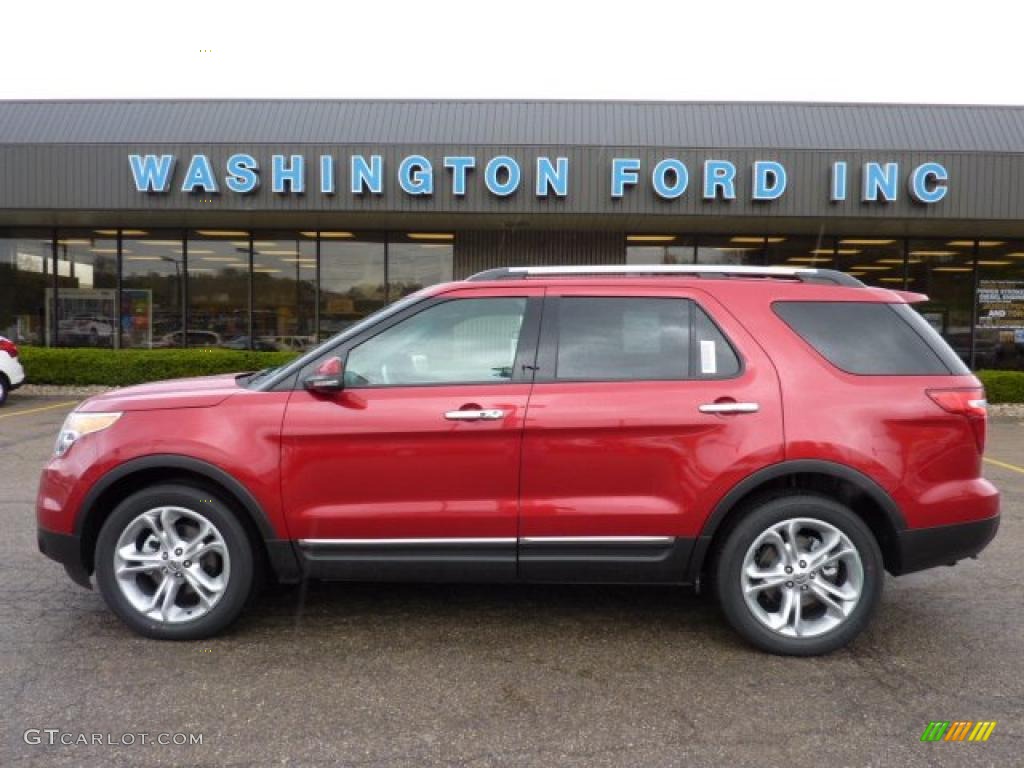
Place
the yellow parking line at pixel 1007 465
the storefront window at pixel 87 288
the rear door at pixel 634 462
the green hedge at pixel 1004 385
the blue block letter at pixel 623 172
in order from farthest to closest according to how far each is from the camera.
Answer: the storefront window at pixel 87 288, the green hedge at pixel 1004 385, the blue block letter at pixel 623 172, the yellow parking line at pixel 1007 465, the rear door at pixel 634 462

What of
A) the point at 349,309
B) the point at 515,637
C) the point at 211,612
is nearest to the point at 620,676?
the point at 515,637

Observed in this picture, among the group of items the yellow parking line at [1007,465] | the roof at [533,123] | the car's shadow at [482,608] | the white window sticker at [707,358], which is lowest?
the car's shadow at [482,608]

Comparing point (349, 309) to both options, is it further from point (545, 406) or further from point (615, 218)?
point (545, 406)

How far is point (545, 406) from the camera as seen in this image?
12.2ft

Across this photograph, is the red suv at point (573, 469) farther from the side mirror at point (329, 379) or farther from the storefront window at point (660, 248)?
the storefront window at point (660, 248)

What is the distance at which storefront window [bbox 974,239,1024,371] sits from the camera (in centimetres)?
1698

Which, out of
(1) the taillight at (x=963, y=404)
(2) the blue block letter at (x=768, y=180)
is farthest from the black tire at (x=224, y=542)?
(2) the blue block letter at (x=768, y=180)

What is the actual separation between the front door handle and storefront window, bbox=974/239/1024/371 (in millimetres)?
16621

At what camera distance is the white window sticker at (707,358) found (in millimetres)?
3803

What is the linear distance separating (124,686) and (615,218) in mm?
12718

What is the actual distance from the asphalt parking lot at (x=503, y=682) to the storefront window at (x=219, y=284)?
1332 centimetres

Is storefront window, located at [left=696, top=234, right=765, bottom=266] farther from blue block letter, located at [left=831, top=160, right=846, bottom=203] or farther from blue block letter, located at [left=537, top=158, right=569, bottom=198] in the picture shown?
blue block letter, located at [left=537, top=158, right=569, bottom=198]

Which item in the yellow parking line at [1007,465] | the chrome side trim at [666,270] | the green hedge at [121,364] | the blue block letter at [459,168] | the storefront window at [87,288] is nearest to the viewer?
the chrome side trim at [666,270]

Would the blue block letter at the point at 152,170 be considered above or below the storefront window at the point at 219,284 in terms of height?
above
